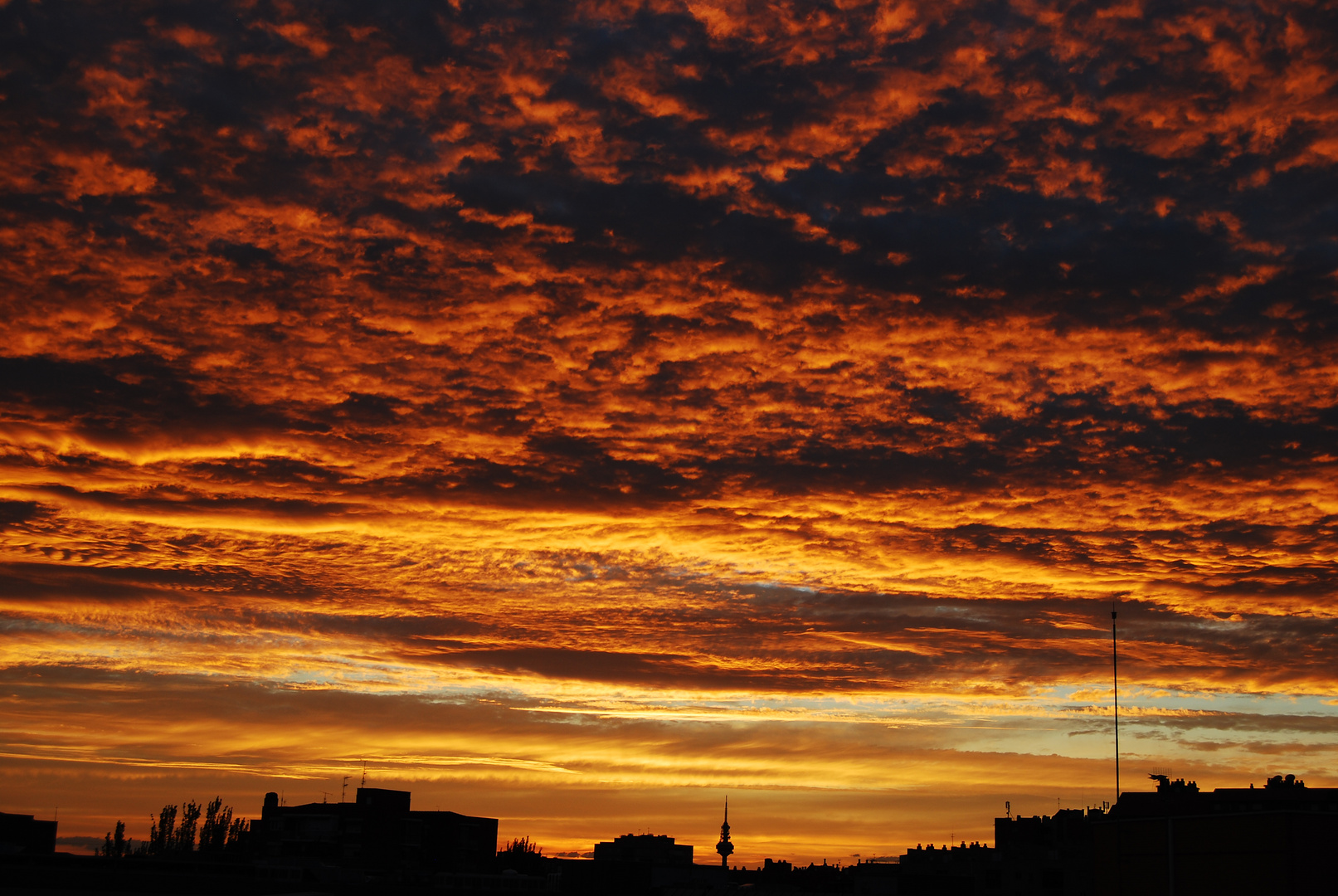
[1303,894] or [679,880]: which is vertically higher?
[1303,894]

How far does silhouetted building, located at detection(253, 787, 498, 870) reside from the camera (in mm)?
160375

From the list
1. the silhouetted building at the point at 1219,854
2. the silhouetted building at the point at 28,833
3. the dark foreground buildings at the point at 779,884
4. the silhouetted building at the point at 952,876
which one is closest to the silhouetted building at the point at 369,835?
the dark foreground buildings at the point at 779,884

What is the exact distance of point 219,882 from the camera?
109 metres

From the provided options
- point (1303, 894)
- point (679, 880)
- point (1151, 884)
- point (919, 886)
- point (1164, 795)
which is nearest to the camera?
point (1303, 894)

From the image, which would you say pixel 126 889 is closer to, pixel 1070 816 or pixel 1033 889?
pixel 1033 889

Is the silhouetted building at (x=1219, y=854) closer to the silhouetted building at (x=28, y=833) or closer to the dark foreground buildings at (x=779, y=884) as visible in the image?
the dark foreground buildings at (x=779, y=884)

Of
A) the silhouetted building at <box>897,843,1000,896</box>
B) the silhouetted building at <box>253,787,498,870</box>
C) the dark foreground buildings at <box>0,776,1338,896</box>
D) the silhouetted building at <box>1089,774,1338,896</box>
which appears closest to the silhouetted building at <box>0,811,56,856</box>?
the dark foreground buildings at <box>0,776,1338,896</box>

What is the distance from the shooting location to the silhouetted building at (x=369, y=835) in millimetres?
160375

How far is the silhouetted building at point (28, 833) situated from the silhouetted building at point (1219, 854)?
14817 centimetres

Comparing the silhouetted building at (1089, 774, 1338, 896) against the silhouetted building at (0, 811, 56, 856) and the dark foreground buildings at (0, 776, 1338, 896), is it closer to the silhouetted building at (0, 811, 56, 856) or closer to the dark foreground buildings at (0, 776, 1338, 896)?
the dark foreground buildings at (0, 776, 1338, 896)

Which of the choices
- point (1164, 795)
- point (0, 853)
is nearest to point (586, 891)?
point (0, 853)

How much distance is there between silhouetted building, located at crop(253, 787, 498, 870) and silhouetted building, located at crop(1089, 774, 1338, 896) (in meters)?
121

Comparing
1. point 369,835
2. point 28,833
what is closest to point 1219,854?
point 369,835

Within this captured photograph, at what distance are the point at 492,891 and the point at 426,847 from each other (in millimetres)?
38797
